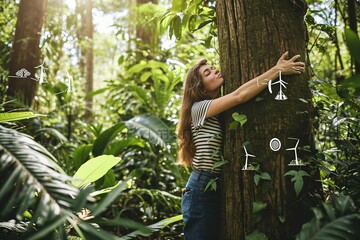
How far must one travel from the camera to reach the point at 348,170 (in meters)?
1.79

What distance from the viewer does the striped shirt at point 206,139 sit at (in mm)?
2086

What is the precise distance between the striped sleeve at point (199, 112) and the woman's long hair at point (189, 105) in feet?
0.50

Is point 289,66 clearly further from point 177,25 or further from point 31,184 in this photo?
point 31,184

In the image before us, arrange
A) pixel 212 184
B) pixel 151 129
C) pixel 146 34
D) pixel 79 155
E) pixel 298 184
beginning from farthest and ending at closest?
pixel 146 34
pixel 151 129
pixel 79 155
pixel 212 184
pixel 298 184

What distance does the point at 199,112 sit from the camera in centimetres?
212

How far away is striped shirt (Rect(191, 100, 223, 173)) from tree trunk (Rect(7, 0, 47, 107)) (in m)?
2.91

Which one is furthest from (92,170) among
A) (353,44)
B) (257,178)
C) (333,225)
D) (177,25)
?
(353,44)

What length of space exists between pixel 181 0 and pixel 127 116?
2.21m

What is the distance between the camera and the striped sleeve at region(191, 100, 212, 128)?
81.8 inches

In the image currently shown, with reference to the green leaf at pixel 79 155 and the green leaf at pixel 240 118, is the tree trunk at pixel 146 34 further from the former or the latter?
the green leaf at pixel 240 118

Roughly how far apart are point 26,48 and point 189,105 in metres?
2.93

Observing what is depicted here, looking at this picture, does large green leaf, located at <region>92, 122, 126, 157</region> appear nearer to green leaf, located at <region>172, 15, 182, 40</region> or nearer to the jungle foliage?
the jungle foliage

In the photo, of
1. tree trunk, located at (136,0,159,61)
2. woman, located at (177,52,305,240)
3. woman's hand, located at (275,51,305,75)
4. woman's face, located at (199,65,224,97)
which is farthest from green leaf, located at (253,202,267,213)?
tree trunk, located at (136,0,159,61)

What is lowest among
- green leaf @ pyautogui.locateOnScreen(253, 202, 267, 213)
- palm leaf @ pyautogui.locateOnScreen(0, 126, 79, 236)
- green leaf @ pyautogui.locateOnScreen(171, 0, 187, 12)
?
green leaf @ pyautogui.locateOnScreen(253, 202, 267, 213)
